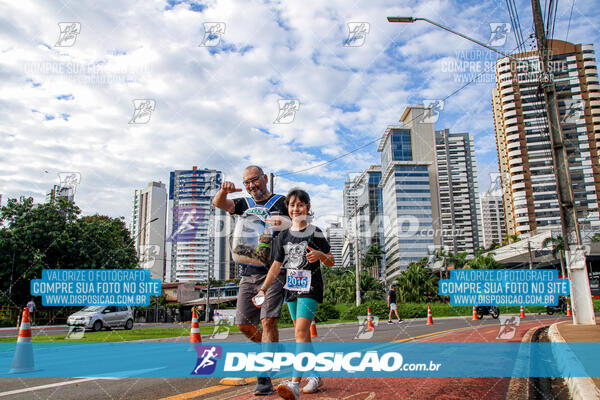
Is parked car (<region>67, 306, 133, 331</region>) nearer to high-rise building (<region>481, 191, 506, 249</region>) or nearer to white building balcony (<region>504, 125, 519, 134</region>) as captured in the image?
white building balcony (<region>504, 125, 519, 134</region>)

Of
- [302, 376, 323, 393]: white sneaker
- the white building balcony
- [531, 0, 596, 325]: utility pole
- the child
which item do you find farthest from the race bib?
the white building balcony

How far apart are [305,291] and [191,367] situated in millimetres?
2821

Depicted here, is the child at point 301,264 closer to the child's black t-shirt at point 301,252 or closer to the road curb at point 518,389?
the child's black t-shirt at point 301,252

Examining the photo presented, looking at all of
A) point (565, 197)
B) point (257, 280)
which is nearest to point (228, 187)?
point (257, 280)

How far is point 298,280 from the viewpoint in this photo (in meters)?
3.29

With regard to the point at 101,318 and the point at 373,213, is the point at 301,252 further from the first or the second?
the point at 373,213

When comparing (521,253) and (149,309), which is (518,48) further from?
(521,253)

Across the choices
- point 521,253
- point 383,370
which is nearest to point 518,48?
point 383,370

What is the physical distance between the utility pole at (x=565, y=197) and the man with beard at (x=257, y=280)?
917cm

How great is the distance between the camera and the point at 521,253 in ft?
202

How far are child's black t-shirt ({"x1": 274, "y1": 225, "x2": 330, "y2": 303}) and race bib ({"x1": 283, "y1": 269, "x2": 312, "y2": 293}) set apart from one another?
0.10 feet

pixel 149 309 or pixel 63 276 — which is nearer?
pixel 63 276

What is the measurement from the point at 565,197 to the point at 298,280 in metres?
10.3

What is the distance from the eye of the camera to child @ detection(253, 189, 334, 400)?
321cm
